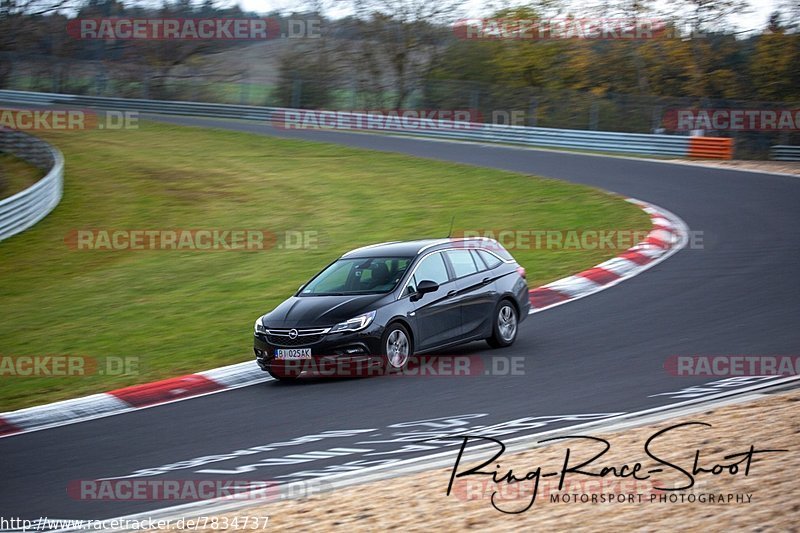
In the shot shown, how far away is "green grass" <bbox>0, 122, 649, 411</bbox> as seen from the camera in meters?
13.9

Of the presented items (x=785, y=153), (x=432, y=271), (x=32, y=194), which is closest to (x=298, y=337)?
(x=432, y=271)

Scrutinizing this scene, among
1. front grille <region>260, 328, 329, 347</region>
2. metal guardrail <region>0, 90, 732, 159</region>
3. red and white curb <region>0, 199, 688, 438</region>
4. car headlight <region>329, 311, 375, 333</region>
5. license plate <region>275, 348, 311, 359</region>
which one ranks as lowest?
red and white curb <region>0, 199, 688, 438</region>

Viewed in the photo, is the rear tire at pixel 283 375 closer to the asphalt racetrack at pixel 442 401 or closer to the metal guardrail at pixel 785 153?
the asphalt racetrack at pixel 442 401

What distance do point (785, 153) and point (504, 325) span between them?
24272mm

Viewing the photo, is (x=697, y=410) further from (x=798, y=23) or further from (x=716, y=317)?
(x=798, y=23)

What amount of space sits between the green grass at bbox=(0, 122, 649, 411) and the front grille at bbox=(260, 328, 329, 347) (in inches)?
60.8

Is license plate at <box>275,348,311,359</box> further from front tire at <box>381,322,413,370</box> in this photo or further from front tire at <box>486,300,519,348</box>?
front tire at <box>486,300,519,348</box>

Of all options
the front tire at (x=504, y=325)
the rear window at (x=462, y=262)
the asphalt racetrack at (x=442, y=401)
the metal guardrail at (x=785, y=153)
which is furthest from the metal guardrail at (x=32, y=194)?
the metal guardrail at (x=785, y=153)

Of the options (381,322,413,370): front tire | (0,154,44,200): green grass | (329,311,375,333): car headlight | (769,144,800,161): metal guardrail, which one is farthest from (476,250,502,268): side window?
(769,144,800,161): metal guardrail

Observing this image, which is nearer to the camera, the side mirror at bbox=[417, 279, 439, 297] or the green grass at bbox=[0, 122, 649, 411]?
the side mirror at bbox=[417, 279, 439, 297]

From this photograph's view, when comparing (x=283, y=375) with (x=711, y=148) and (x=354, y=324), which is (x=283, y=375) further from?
(x=711, y=148)

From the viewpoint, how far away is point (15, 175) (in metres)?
28.5

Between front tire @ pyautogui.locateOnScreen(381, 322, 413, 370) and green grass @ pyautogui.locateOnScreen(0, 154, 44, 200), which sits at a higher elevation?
green grass @ pyautogui.locateOnScreen(0, 154, 44, 200)

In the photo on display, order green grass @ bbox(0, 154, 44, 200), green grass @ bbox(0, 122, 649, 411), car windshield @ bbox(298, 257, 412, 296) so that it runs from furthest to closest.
Answer: green grass @ bbox(0, 154, 44, 200)
green grass @ bbox(0, 122, 649, 411)
car windshield @ bbox(298, 257, 412, 296)
